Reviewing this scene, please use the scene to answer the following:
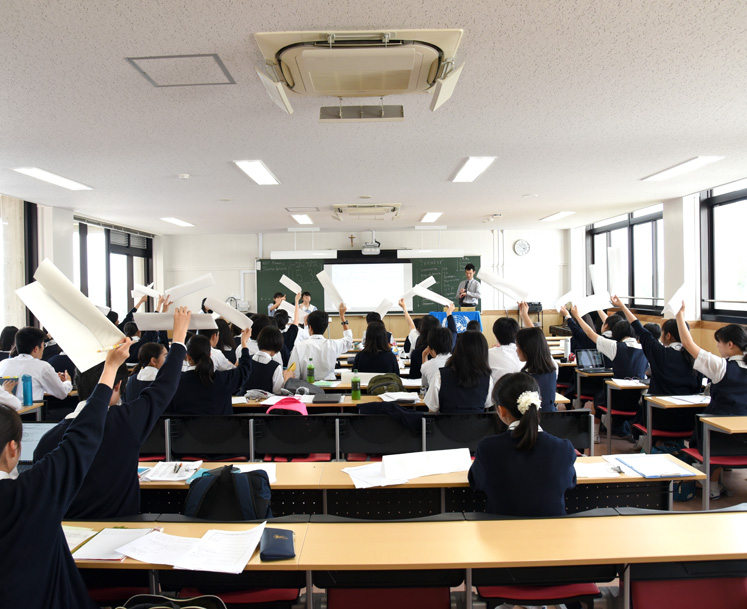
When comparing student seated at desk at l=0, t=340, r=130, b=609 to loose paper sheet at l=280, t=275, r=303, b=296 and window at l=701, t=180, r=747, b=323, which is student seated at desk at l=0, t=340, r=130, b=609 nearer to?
loose paper sheet at l=280, t=275, r=303, b=296

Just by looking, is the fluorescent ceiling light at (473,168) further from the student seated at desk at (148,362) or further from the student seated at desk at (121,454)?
the student seated at desk at (121,454)

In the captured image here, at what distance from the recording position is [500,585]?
1.77 metres

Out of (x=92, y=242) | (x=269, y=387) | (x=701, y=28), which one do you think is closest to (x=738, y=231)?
(x=701, y=28)

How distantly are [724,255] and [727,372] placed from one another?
4835 mm

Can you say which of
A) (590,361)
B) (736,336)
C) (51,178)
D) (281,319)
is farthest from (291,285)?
(736,336)

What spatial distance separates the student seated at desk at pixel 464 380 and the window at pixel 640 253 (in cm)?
568

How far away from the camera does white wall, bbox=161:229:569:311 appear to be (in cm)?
1145

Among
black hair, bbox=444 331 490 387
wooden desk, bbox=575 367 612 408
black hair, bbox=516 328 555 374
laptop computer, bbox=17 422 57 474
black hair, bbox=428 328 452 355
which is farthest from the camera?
wooden desk, bbox=575 367 612 408

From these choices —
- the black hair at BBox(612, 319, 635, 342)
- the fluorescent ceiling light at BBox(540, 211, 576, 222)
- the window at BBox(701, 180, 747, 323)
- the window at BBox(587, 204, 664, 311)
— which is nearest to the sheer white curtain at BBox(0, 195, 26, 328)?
the black hair at BBox(612, 319, 635, 342)

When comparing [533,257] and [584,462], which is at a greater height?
[533,257]

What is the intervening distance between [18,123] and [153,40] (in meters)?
1.98

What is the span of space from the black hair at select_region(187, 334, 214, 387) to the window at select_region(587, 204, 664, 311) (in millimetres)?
6836

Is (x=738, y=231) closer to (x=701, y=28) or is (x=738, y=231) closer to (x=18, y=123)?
(x=701, y=28)

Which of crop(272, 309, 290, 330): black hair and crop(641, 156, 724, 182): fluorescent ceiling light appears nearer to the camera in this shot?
crop(641, 156, 724, 182): fluorescent ceiling light
